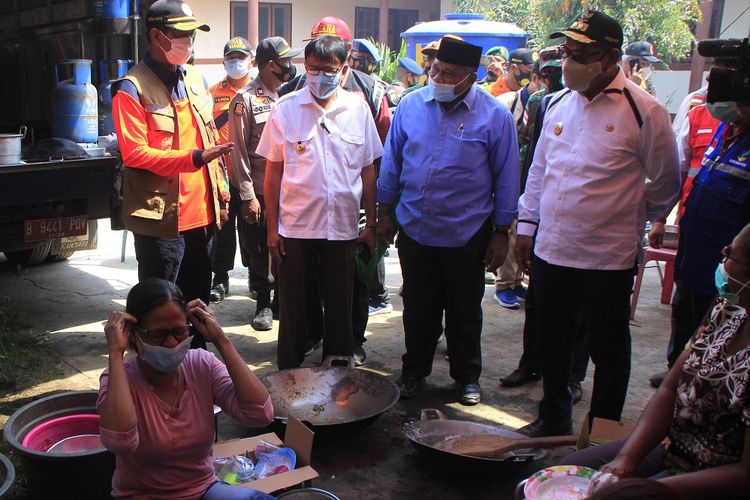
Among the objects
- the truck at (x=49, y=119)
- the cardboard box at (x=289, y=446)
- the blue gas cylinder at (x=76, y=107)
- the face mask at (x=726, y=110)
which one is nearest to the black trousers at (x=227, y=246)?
the truck at (x=49, y=119)

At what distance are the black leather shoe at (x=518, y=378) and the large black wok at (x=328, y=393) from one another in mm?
893

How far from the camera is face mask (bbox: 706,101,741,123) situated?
3.30 metres

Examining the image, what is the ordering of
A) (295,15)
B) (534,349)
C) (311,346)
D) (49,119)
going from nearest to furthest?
(534,349), (311,346), (49,119), (295,15)

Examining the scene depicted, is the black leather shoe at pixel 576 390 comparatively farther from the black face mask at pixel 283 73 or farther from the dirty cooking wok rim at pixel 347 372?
the black face mask at pixel 283 73

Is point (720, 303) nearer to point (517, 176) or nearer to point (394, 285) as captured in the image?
point (517, 176)

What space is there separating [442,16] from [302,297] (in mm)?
16299

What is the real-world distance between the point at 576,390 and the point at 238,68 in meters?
3.85

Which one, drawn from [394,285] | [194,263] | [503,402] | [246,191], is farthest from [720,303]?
[394,285]

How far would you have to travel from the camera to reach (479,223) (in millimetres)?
4070

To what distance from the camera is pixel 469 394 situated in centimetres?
427

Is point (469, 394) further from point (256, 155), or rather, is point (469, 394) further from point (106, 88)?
point (106, 88)

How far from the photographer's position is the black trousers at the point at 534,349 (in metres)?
4.44

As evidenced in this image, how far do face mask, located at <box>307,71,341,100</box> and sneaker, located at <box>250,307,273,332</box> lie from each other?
1.93 metres

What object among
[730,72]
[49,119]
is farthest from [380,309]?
[49,119]
